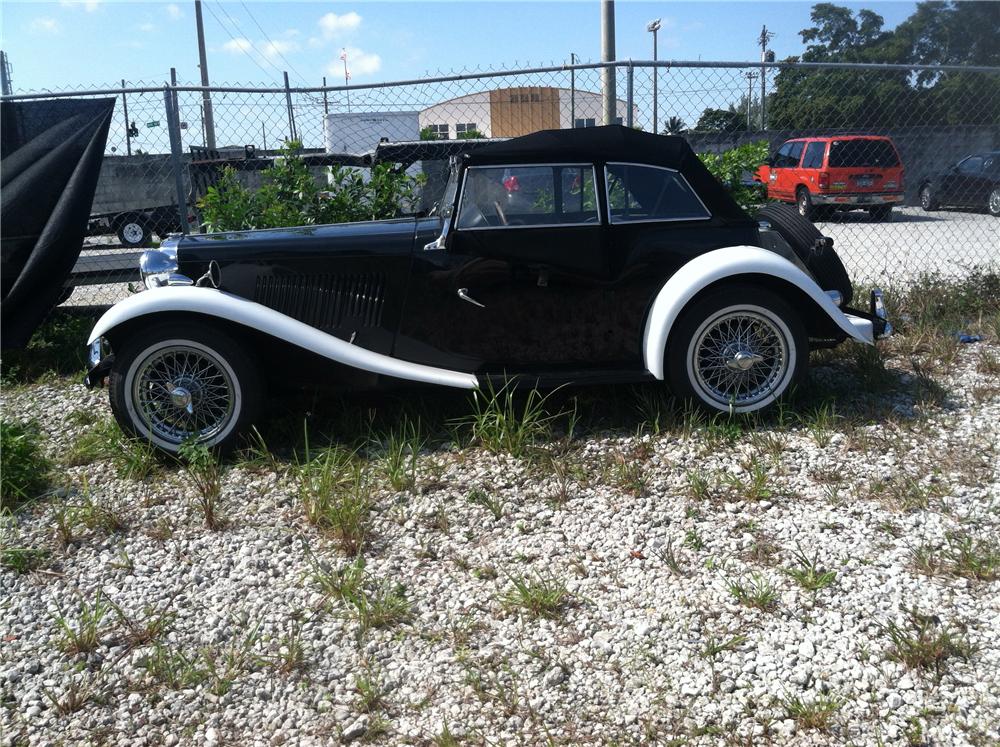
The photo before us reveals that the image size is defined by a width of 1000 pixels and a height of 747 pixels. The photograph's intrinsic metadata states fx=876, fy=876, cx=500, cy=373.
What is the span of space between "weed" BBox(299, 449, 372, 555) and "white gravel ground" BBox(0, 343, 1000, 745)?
10 cm

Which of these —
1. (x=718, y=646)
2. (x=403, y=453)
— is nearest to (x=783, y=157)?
(x=403, y=453)

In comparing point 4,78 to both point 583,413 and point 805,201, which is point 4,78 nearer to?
point 583,413

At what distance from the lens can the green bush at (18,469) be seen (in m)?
4.31

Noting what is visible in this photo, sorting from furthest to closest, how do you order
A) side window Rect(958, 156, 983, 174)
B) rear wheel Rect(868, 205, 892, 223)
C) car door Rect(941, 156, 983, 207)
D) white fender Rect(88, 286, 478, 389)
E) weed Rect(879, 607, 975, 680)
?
car door Rect(941, 156, 983, 207) → side window Rect(958, 156, 983, 174) → rear wheel Rect(868, 205, 892, 223) → white fender Rect(88, 286, 478, 389) → weed Rect(879, 607, 975, 680)

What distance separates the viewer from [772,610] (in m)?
3.27

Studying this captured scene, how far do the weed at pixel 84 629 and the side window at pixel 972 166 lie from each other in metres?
18.0

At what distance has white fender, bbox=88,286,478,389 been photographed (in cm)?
448

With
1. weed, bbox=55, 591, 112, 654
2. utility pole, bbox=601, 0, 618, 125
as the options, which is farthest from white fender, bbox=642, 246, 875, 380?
weed, bbox=55, 591, 112, 654

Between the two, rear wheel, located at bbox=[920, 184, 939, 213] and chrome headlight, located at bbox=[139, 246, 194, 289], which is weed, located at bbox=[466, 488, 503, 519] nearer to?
chrome headlight, located at bbox=[139, 246, 194, 289]

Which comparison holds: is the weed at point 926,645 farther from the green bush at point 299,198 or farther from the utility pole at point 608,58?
the green bush at point 299,198

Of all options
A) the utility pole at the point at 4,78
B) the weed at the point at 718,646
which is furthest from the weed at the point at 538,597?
the utility pole at the point at 4,78

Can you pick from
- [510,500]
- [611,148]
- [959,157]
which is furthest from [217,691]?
[959,157]

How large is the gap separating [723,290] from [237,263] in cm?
264

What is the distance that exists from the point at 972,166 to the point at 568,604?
1719 centimetres
